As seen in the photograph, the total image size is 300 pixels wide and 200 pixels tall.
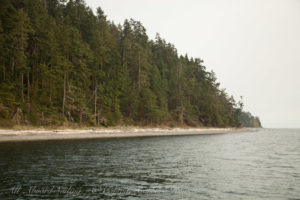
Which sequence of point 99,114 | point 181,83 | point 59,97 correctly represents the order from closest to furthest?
point 59,97
point 99,114
point 181,83

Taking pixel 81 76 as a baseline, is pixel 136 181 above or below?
below

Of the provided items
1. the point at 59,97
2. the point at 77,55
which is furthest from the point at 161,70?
the point at 59,97

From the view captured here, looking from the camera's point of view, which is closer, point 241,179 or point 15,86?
point 241,179

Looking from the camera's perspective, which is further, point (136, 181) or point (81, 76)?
point (81, 76)

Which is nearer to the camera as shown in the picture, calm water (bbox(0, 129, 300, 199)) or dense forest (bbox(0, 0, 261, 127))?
calm water (bbox(0, 129, 300, 199))

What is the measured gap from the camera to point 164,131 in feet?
222

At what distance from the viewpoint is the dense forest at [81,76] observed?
138 ft

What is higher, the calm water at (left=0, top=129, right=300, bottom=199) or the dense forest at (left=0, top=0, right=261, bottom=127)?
the dense forest at (left=0, top=0, right=261, bottom=127)

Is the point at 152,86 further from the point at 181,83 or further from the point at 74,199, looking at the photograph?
the point at 74,199

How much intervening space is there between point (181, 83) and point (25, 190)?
8221 cm

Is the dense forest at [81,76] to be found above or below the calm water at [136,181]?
above

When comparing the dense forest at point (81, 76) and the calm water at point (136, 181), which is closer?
the calm water at point (136, 181)

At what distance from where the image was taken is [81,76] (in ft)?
184

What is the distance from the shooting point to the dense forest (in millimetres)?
42188
